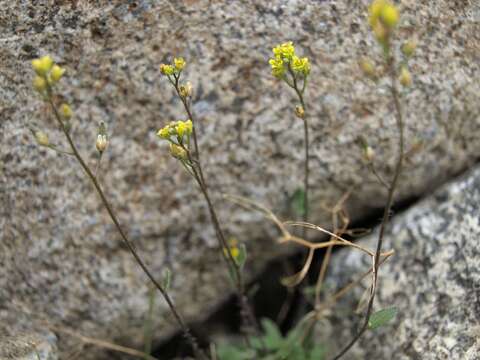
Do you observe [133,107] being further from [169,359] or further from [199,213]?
[169,359]

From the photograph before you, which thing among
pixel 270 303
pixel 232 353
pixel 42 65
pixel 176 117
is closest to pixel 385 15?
pixel 42 65

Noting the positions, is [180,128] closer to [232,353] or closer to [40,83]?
[40,83]

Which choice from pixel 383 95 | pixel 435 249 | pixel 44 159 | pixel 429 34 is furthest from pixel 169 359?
pixel 429 34

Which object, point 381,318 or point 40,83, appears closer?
point 40,83

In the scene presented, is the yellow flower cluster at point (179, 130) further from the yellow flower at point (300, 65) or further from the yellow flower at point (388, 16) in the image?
the yellow flower at point (388, 16)

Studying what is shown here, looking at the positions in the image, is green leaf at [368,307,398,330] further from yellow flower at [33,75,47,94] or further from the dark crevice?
yellow flower at [33,75,47,94]

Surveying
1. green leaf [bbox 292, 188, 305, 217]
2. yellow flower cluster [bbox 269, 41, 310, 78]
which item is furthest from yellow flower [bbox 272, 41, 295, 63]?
green leaf [bbox 292, 188, 305, 217]
